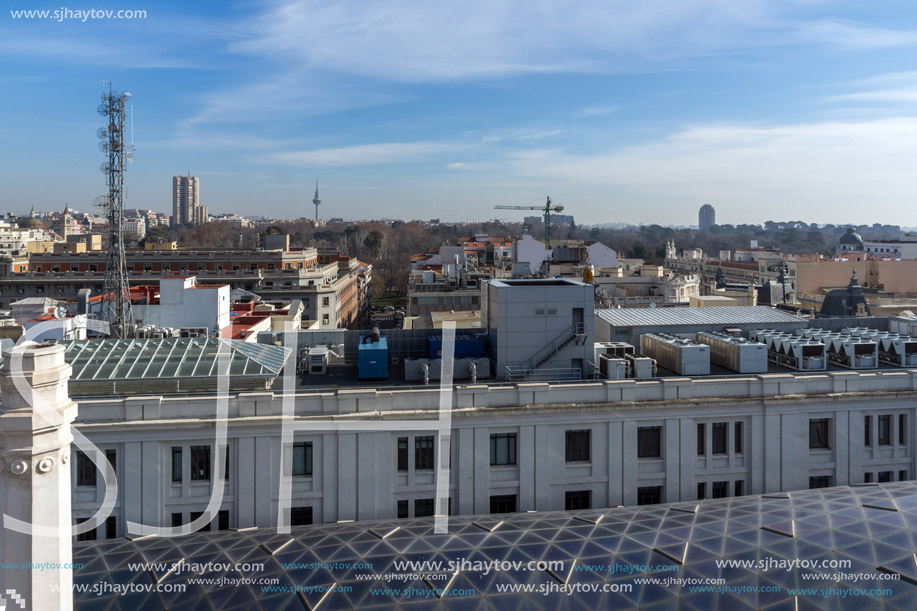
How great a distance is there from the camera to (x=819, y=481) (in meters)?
25.3

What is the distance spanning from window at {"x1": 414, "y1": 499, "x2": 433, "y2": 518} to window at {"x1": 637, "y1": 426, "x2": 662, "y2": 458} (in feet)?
24.3

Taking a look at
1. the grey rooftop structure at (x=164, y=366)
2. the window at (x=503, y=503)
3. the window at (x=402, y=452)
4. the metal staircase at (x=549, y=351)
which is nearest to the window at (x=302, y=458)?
the window at (x=402, y=452)

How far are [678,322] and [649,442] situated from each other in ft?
40.5

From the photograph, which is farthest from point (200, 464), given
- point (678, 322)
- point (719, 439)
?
point (678, 322)

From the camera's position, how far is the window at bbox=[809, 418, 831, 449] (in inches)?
993

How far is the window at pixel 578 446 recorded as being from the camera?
23.8m

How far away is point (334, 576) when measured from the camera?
15.5 m

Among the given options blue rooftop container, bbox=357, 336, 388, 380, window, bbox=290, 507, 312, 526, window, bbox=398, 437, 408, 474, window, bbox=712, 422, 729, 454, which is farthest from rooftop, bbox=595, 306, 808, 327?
window, bbox=290, 507, 312, 526

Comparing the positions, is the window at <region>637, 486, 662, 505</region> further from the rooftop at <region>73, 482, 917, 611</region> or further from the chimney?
the chimney

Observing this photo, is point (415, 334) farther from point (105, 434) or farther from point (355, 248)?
point (355, 248)

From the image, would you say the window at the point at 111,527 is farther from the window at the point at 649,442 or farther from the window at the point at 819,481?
the window at the point at 819,481

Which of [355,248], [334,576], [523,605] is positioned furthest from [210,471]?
[355,248]

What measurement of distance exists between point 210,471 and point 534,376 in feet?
40.0

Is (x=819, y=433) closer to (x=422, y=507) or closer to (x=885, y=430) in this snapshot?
(x=885, y=430)
